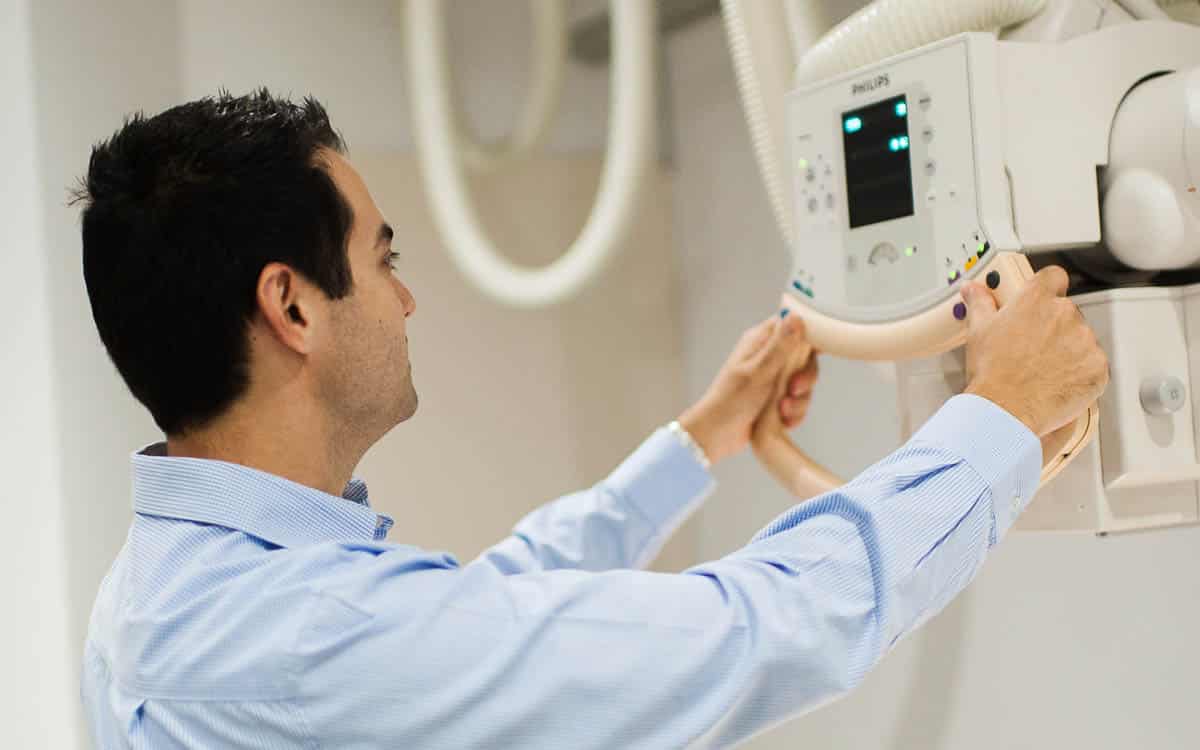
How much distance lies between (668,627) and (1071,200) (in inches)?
19.0

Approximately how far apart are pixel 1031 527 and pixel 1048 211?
27 centimetres

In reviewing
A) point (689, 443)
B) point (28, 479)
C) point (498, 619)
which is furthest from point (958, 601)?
point (28, 479)

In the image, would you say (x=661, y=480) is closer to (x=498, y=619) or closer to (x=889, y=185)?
(x=889, y=185)

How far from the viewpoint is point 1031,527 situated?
1.11 meters

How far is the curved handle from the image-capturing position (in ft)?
3.34

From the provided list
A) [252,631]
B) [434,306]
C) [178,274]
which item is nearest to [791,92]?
[178,274]

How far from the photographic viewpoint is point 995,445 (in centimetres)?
94

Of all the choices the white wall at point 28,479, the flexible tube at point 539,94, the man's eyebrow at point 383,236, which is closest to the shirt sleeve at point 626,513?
the man's eyebrow at point 383,236

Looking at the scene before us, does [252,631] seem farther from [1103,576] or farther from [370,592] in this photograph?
[1103,576]

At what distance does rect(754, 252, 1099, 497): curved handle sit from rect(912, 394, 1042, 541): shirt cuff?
71 millimetres

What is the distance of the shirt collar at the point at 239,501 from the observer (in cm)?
90

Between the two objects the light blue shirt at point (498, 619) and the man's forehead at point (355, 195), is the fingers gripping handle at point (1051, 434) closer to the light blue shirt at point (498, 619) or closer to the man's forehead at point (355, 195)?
the light blue shirt at point (498, 619)

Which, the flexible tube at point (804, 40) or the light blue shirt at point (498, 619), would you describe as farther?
the flexible tube at point (804, 40)

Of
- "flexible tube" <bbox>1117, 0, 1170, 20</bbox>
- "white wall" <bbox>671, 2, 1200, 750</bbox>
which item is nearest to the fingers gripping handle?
"flexible tube" <bbox>1117, 0, 1170, 20</bbox>
